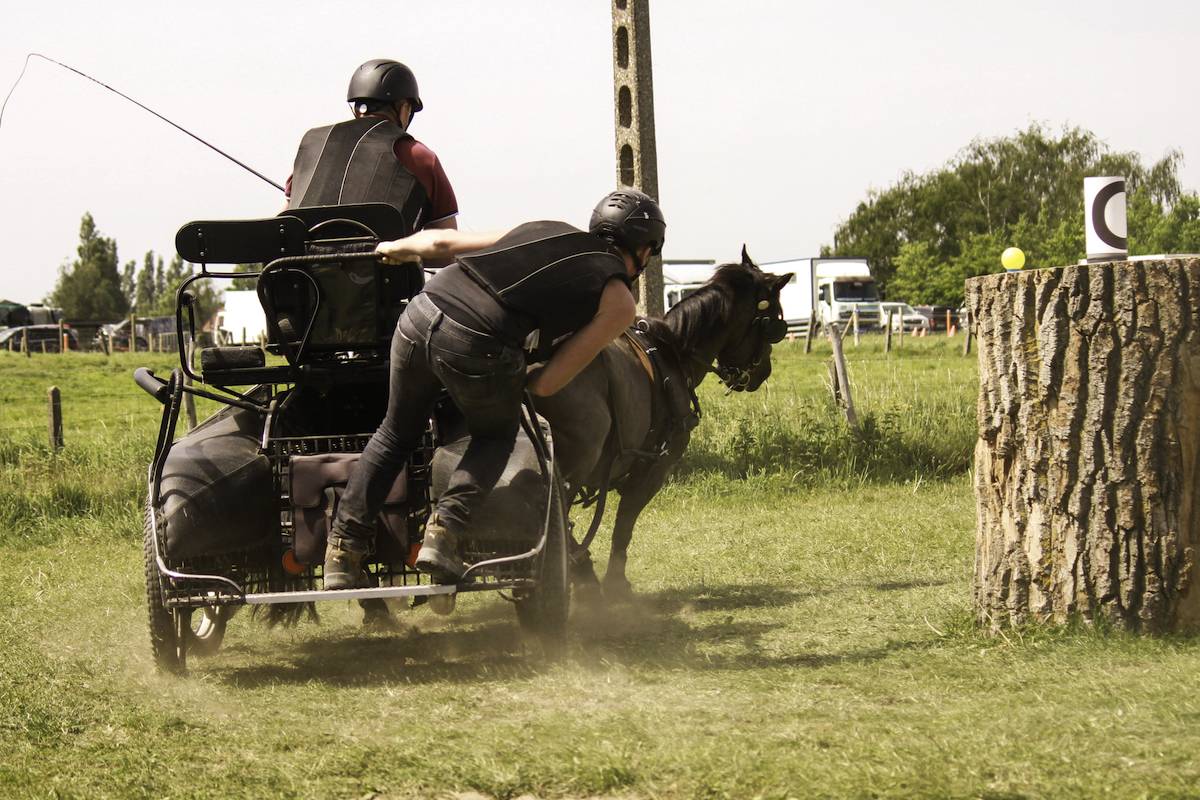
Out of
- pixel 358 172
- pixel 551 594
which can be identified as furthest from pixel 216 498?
pixel 358 172

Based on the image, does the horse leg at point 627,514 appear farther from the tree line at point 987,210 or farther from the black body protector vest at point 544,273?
the tree line at point 987,210

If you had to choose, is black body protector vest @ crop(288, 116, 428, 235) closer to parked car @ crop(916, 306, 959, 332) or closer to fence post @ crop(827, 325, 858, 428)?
fence post @ crop(827, 325, 858, 428)

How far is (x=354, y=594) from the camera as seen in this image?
5.01 meters

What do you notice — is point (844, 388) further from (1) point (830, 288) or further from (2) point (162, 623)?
(1) point (830, 288)

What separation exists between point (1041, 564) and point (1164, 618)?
477mm

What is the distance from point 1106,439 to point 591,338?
6.41 ft

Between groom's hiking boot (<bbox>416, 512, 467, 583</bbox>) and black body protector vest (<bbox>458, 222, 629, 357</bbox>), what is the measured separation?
0.77 metres

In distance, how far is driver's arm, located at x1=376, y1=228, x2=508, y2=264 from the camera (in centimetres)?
506

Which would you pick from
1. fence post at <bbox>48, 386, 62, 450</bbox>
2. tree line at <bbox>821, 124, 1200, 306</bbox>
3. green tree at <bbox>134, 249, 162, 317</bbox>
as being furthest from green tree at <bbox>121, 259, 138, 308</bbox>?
fence post at <bbox>48, 386, 62, 450</bbox>

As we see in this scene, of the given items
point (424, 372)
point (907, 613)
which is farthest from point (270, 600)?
point (907, 613)

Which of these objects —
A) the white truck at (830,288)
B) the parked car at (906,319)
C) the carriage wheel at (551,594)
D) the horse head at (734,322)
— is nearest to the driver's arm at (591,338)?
the carriage wheel at (551,594)

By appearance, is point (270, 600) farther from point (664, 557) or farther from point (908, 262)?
point (908, 262)

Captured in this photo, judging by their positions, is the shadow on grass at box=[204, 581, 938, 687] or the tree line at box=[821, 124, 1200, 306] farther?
the tree line at box=[821, 124, 1200, 306]

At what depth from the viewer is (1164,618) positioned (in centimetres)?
523
